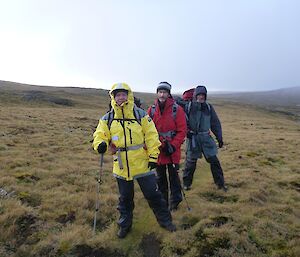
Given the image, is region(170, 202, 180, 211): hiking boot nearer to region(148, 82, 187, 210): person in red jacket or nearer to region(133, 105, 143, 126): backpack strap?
region(148, 82, 187, 210): person in red jacket

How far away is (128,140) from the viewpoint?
23.4 ft

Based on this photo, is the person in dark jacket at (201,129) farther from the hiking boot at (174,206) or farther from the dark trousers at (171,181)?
the hiking boot at (174,206)

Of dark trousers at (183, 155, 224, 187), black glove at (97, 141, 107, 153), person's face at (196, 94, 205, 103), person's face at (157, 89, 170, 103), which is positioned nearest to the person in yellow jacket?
black glove at (97, 141, 107, 153)

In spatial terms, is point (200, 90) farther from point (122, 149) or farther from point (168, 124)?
point (122, 149)

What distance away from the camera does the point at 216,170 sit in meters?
10.9

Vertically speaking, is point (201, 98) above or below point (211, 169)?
above

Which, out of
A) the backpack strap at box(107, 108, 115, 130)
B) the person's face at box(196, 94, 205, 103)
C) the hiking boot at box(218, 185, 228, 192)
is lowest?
the hiking boot at box(218, 185, 228, 192)

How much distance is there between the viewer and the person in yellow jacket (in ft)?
23.4

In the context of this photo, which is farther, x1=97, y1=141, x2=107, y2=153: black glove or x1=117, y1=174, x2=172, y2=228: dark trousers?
x1=117, y1=174, x2=172, y2=228: dark trousers

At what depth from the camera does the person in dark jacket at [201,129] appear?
10.3 metres

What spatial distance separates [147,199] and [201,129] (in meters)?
3.70

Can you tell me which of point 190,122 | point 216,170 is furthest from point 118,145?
point 216,170

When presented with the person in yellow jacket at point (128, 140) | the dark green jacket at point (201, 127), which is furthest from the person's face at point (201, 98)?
the person in yellow jacket at point (128, 140)

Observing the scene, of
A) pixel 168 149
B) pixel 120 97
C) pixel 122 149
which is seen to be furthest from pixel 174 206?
pixel 120 97
